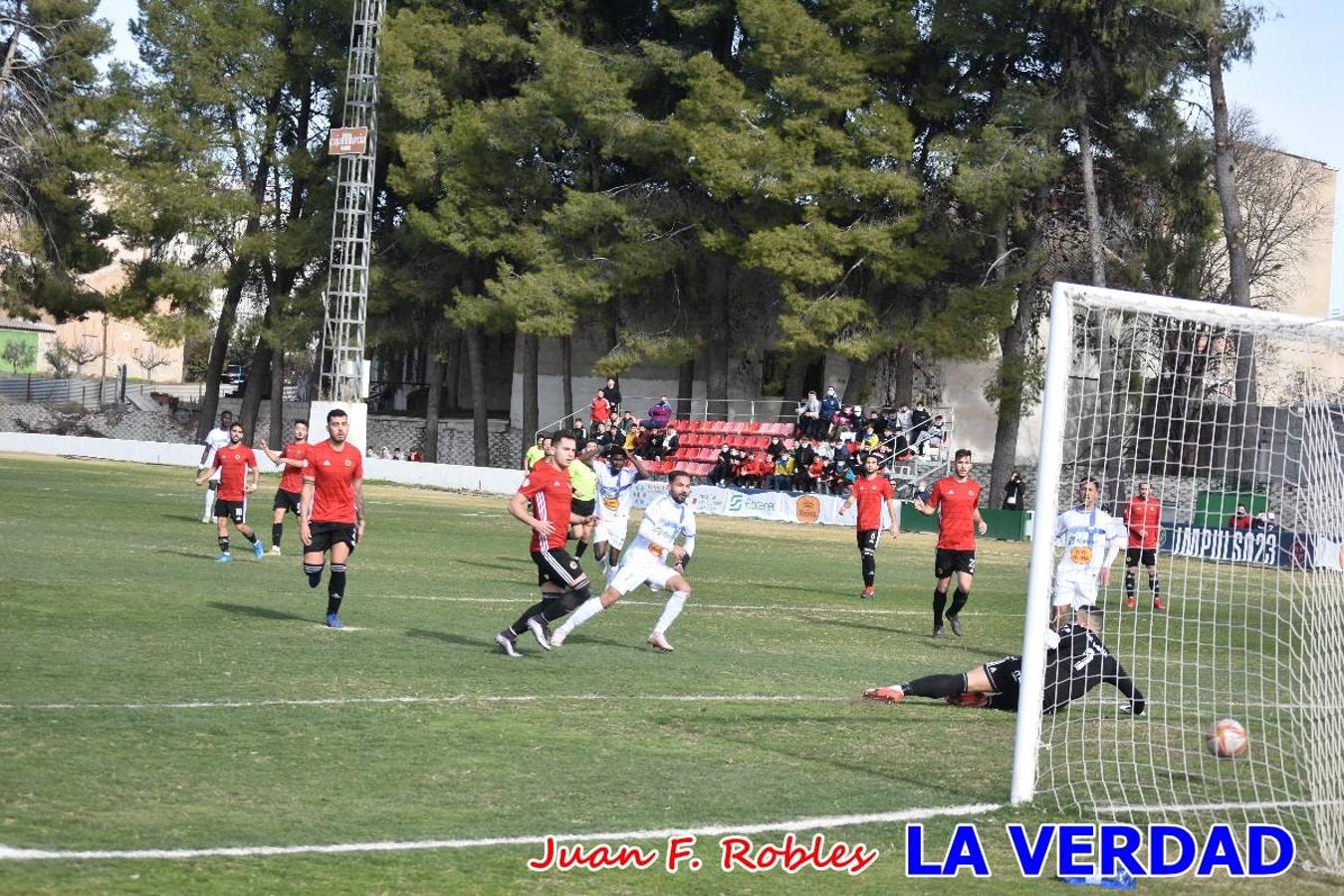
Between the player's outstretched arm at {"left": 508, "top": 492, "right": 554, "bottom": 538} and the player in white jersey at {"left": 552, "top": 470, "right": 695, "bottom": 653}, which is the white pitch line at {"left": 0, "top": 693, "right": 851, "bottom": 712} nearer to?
the player in white jersey at {"left": 552, "top": 470, "right": 695, "bottom": 653}

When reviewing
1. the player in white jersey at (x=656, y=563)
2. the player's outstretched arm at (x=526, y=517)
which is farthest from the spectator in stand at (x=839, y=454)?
the player's outstretched arm at (x=526, y=517)

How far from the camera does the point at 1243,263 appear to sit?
140 ft

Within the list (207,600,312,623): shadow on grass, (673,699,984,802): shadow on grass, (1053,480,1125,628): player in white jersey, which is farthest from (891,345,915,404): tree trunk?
Result: (673,699,984,802): shadow on grass

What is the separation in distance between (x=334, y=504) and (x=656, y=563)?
10.7ft

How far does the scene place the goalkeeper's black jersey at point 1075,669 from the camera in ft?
36.5

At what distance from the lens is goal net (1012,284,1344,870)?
9.65 metres

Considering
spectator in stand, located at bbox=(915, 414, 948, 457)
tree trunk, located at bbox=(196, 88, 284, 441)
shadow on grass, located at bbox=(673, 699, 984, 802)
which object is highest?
tree trunk, located at bbox=(196, 88, 284, 441)

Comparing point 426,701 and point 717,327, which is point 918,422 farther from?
point 426,701

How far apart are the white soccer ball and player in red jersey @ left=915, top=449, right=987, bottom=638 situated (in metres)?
8.04

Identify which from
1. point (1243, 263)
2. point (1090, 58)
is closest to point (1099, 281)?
point (1243, 263)

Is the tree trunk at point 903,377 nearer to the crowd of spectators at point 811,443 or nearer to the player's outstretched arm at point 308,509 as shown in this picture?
the crowd of spectators at point 811,443

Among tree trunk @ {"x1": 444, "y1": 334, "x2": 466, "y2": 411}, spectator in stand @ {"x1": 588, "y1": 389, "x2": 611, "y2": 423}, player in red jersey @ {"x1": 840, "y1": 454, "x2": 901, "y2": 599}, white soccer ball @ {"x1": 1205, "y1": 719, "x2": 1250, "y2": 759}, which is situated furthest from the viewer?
tree trunk @ {"x1": 444, "y1": 334, "x2": 466, "y2": 411}

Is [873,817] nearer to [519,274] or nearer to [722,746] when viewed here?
[722,746]

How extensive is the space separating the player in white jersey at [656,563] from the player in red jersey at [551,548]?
182 mm
